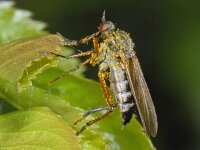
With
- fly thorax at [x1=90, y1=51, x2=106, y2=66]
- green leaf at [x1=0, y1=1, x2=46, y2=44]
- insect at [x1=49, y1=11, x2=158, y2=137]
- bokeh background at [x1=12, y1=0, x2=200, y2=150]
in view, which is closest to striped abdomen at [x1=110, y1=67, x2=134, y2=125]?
insect at [x1=49, y1=11, x2=158, y2=137]

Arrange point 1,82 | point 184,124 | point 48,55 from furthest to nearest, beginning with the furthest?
1. point 184,124
2. point 1,82
3. point 48,55

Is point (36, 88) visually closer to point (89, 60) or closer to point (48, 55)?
point (48, 55)

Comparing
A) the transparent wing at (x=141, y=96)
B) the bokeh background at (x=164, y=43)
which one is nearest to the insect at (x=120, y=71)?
the transparent wing at (x=141, y=96)

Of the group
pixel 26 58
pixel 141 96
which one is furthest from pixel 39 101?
pixel 141 96

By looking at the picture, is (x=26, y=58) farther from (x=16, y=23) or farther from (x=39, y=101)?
(x=16, y=23)

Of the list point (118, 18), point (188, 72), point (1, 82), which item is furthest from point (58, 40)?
point (118, 18)

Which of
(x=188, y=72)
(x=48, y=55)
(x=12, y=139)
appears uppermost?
(x=48, y=55)

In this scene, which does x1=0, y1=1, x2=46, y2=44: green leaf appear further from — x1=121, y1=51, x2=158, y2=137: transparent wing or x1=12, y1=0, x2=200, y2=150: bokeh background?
x1=12, y1=0, x2=200, y2=150: bokeh background

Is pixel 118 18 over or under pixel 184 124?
over
